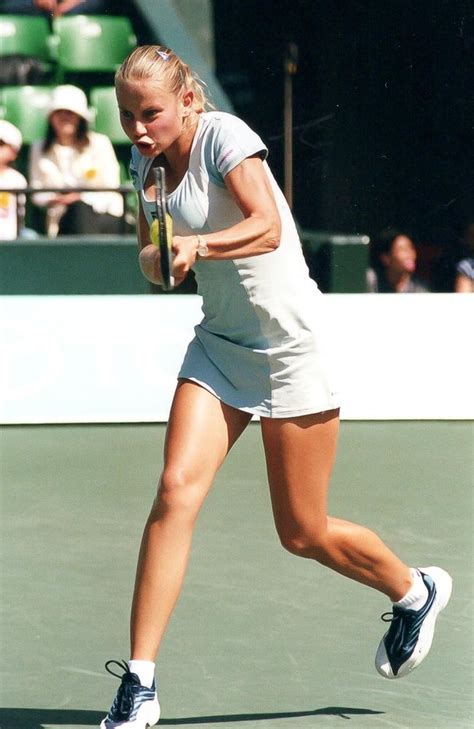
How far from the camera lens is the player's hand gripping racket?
112 inches

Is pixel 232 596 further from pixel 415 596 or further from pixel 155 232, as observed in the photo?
pixel 155 232

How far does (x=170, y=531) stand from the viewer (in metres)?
3.09

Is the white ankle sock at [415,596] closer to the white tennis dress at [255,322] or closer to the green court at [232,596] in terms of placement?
the green court at [232,596]

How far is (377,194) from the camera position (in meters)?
7.82

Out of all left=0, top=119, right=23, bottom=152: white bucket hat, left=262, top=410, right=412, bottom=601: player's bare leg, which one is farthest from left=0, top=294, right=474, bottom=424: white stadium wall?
left=262, top=410, right=412, bottom=601: player's bare leg

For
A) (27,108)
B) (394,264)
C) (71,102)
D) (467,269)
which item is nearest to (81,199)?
(71,102)

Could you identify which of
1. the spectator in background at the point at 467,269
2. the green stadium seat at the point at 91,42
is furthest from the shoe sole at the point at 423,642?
the green stadium seat at the point at 91,42

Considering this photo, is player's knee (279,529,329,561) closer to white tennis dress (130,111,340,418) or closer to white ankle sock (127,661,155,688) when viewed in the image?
white tennis dress (130,111,340,418)

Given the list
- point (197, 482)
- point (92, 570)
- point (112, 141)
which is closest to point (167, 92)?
point (197, 482)

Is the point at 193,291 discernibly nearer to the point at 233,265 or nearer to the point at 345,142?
the point at 345,142

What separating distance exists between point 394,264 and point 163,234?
510 centimetres

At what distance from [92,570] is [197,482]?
1490mm

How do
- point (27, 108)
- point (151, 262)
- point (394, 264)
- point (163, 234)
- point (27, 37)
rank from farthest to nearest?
point (27, 37) < point (27, 108) < point (394, 264) < point (151, 262) < point (163, 234)

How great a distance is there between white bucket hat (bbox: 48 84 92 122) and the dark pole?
4.07 ft
